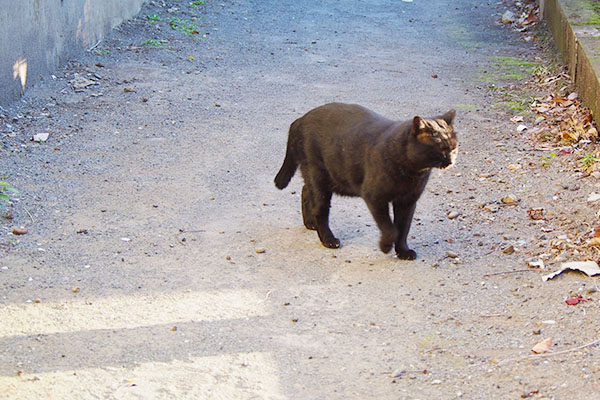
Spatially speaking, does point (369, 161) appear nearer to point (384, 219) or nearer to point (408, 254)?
point (384, 219)

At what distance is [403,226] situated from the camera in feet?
16.7

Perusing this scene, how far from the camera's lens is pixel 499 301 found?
4.50 metres

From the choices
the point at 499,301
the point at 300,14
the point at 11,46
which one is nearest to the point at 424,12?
the point at 300,14

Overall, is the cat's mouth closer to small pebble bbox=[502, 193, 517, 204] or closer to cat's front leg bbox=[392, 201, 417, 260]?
cat's front leg bbox=[392, 201, 417, 260]

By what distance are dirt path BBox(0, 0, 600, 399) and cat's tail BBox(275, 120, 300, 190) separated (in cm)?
30

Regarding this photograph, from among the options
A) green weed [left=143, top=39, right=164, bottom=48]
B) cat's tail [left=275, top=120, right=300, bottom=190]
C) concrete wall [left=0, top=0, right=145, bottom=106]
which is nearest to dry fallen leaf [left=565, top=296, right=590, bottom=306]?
cat's tail [left=275, top=120, right=300, bottom=190]

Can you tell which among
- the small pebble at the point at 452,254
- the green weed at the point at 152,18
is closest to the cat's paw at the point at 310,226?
the small pebble at the point at 452,254

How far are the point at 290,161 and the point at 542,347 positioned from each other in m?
2.38

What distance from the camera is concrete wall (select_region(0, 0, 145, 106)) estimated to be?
25.9ft

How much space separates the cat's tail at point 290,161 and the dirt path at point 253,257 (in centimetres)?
30

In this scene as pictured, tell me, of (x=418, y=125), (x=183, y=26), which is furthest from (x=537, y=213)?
(x=183, y=26)

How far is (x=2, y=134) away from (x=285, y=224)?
3.08 meters

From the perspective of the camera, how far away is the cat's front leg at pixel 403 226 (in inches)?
200

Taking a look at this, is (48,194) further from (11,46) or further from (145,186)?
(11,46)
